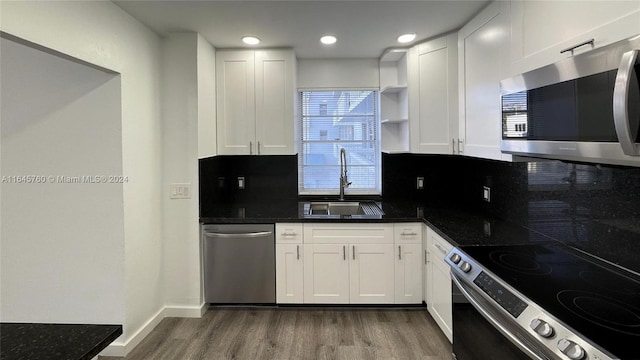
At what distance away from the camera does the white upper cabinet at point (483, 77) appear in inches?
85.3

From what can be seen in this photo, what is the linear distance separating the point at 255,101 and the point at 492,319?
2.72 meters

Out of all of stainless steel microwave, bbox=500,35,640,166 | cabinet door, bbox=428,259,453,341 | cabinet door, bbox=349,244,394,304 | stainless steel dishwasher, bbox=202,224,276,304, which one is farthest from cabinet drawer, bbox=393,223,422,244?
stainless steel microwave, bbox=500,35,640,166

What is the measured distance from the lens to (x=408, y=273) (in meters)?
3.04

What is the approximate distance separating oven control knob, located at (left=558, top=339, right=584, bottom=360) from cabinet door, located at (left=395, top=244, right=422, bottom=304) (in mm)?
1911

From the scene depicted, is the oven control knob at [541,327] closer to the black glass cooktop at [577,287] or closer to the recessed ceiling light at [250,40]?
the black glass cooktop at [577,287]

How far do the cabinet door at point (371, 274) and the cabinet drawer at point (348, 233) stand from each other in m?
0.05

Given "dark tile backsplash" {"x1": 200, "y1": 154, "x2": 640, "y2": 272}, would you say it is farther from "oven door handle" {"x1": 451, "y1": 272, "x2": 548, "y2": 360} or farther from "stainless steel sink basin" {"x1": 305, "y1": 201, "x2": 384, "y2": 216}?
"oven door handle" {"x1": 451, "y1": 272, "x2": 548, "y2": 360}

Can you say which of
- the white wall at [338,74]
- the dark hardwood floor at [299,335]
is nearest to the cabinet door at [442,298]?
the dark hardwood floor at [299,335]

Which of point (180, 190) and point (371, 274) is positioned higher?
point (180, 190)

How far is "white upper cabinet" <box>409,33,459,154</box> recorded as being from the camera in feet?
9.82

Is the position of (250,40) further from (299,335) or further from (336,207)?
(299,335)

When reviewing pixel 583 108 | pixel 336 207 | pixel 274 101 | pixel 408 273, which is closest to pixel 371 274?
pixel 408 273

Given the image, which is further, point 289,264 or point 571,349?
point 289,264

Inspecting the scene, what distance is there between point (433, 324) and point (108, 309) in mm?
2447
